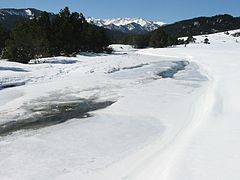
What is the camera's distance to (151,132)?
11484 mm

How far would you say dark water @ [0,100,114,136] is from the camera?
11.9 meters

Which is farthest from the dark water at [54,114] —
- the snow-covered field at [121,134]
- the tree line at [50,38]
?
the tree line at [50,38]

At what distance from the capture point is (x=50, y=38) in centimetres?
4947

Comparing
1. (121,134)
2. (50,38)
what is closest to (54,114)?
(121,134)

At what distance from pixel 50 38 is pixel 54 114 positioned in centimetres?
3677

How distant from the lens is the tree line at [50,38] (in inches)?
1566

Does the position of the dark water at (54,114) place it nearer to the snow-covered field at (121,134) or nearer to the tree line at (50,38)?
the snow-covered field at (121,134)

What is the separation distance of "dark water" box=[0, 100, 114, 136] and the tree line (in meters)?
22.1

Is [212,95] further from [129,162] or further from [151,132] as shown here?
[129,162]

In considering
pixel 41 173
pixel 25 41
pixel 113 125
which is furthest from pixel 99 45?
pixel 41 173

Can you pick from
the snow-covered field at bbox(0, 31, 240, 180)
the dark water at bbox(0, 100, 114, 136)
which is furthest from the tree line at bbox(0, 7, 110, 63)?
the dark water at bbox(0, 100, 114, 136)

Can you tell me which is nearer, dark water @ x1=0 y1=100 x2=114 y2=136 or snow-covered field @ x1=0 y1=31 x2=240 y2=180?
snow-covered field @ x1=0 y1=31 x2=240 y2=180

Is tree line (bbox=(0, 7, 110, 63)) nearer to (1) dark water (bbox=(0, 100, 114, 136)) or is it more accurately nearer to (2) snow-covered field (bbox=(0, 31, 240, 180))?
(2) snow-covered field (bbox=(0, 31, 240, 180))

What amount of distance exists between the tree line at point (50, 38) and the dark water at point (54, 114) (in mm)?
22055
